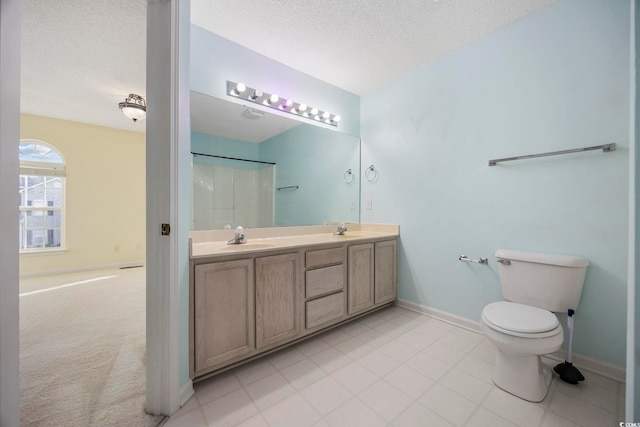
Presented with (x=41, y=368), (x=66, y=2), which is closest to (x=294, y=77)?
(x=66, y=2)

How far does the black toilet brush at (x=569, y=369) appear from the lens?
144 cm

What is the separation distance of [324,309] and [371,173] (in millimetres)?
1579

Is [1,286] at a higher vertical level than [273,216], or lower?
lower

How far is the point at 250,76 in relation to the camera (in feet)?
6.85

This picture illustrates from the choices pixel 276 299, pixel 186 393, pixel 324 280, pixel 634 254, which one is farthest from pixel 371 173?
→ pixel 186 393

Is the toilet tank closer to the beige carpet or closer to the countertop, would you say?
the countertop

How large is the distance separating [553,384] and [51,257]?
5.95m

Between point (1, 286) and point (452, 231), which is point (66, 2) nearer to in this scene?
point (1, 286)

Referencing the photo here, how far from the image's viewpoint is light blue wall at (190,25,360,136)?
6.00ft

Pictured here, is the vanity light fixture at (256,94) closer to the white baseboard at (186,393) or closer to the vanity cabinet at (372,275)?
the vanity cabinet at (372,275)

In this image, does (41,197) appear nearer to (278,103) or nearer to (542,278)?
(278,103)

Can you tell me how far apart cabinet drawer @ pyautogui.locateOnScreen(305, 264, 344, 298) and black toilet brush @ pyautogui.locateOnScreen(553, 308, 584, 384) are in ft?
4.74

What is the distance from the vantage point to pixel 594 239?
5.01 ft

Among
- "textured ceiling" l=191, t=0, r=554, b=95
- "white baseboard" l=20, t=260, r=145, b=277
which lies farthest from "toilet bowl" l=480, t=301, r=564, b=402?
"white baseboard" l=20, t=260, r=145, b=277
